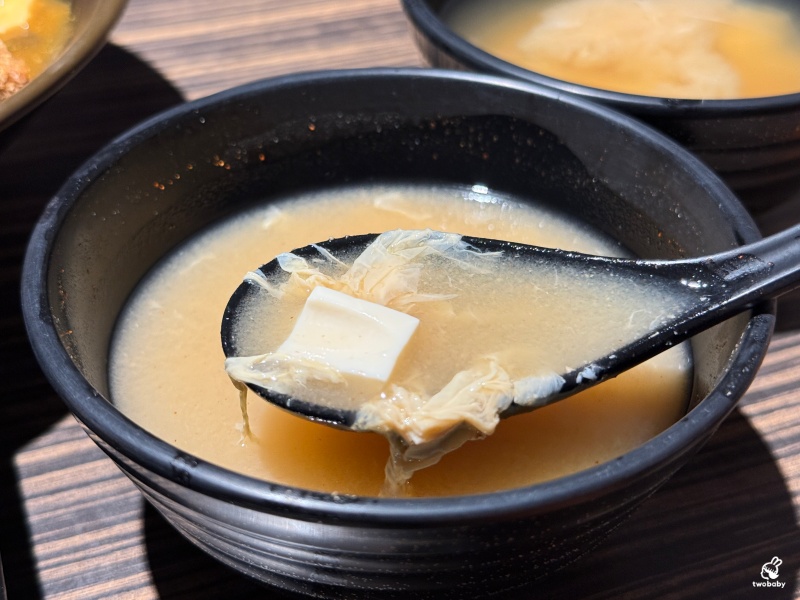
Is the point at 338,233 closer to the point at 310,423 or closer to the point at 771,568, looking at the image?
the point at 310,423

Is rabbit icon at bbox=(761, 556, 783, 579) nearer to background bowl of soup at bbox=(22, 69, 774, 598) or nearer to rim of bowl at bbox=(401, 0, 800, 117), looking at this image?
background bowl of soup at bbox=(22, 69, 774, 598)

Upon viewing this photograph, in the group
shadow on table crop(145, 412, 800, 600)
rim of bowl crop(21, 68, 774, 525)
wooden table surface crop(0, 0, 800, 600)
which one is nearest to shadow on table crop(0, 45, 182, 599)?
wooden table surface crop(0, 0, 800, 600)

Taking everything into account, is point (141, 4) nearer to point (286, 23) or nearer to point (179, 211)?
point (286, 23)

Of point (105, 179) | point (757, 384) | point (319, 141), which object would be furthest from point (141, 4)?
point (757, 384)


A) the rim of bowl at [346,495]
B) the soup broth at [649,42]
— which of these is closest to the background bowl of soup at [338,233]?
the rim of bowl at [346,495]

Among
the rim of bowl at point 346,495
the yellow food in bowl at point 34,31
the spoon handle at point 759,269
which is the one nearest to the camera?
the rim of bowl at point 346,495

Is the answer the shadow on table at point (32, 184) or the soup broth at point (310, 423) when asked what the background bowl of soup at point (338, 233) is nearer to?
the soup broth at point (310, 423)
